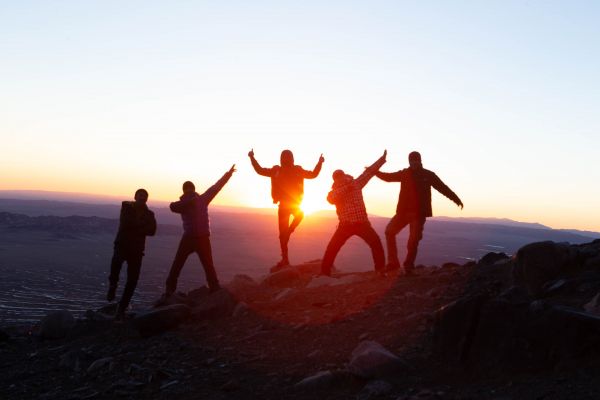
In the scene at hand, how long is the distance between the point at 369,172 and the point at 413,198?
1.01 meters

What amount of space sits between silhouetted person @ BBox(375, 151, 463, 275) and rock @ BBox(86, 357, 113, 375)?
5.25 meters

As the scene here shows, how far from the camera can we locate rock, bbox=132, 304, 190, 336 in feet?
32.0

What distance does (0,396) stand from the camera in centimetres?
812

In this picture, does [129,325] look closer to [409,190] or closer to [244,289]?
[244,289]

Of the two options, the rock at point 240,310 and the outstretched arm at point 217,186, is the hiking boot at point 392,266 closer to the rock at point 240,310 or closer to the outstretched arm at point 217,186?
the rock at point 240,310

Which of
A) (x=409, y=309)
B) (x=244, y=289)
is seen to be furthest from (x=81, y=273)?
(x=409, y=309)

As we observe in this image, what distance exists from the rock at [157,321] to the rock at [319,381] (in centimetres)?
410

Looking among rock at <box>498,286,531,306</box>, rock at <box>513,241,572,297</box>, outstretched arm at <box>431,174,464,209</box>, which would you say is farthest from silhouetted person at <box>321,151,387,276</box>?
rock at <box>498,286,531,306</box>

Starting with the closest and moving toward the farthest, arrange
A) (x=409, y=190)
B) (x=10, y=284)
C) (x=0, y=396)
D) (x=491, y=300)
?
1. (x=491, y=300)
2. (x=0, y=396)
3. (x=409, y=190)
4. (x=10, y=284)

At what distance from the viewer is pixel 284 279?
12.3m

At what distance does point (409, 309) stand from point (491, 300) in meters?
1.83

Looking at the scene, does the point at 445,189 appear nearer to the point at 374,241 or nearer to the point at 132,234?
the point at 374,241

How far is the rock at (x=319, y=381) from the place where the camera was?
6.38 metres

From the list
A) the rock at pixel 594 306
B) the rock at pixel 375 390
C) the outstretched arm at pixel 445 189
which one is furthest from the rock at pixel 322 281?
the rock at pixel 594 306
